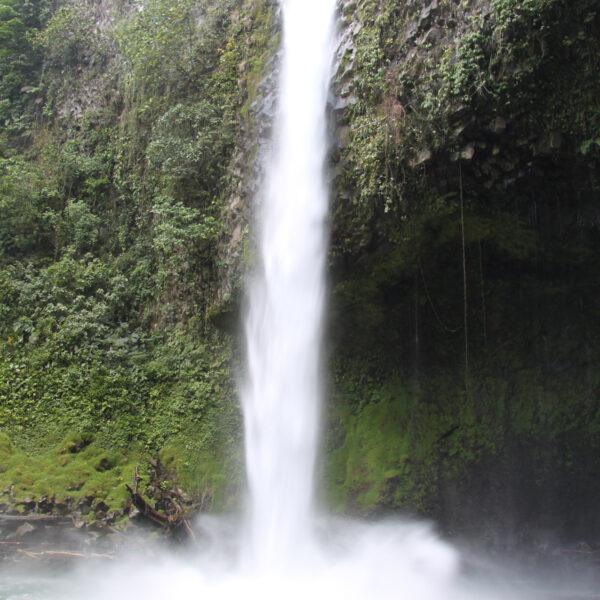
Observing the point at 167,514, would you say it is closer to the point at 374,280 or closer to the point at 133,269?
the point at 374,280

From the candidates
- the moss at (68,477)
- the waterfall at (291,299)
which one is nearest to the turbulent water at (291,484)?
the waterfall at (291,299)

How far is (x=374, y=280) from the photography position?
24.9ft

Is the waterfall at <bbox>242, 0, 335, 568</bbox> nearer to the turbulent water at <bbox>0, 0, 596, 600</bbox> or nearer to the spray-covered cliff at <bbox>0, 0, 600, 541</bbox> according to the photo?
the turbulent water at <bbox>0, 0, 596, 600</bbox>

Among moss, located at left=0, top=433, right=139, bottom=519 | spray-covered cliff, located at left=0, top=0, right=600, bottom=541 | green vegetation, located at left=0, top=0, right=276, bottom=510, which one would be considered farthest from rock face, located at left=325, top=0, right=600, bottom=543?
moss, located at left=0, top=433, right=139, bottom=519

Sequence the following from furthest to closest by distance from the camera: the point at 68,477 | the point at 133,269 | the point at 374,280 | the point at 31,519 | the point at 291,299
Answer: the point at 133,269
the point at 68,477
the point at 291,299
the point at 374,280
the point at 31,519

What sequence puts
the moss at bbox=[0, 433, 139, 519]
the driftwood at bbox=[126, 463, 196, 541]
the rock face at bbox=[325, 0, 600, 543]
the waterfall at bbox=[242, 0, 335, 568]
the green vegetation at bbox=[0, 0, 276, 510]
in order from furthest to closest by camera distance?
the green vegetation at bbox=[0, 0, 276, 510]
the moss at bbox=[0, 433, 139, 519]
the waterfall at bbox=[242, 0, 335, 568]
the driftwood at bbox=[126, 463, 196, 541]
the rock face at bbox=[325, 0, 600, 543]

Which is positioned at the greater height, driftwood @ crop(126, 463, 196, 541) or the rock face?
the rock face

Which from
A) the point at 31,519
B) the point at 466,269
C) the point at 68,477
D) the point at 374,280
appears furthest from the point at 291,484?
the point at 466,269

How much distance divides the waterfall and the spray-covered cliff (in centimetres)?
33

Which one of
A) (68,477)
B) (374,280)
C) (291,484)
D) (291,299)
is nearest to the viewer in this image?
(291,484)

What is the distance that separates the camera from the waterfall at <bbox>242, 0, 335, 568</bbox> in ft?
24.7

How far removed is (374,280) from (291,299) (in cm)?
127

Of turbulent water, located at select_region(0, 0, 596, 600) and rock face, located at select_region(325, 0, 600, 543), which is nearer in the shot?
rock face, located at select_region(325, 0, 600, 543)

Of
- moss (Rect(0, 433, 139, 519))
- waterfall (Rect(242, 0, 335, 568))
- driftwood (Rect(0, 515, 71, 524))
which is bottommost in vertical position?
driftwood (Rect(0, 515, 71, 524))
